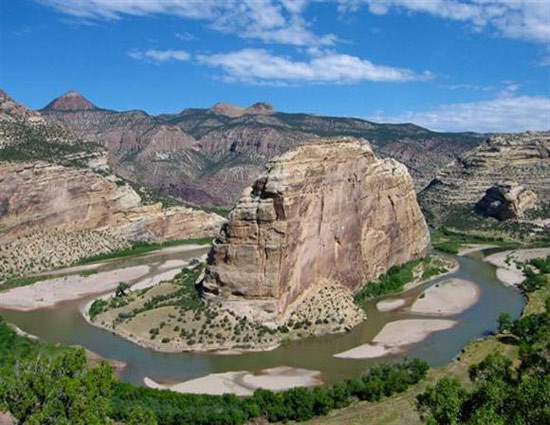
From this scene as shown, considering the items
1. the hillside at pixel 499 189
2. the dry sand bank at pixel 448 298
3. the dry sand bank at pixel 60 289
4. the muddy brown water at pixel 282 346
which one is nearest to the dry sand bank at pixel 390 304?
the muddy brown water at pixel 282 346

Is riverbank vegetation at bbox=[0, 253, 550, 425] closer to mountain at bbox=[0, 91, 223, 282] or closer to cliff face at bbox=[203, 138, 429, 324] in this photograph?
cliff face at bbox=[203, 138, 429, 324]

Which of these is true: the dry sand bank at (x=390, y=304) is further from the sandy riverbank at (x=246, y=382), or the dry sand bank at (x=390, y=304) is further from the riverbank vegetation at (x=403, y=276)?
the sandy riverbank at (x=246, y=382)

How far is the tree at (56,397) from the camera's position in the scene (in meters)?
22.7

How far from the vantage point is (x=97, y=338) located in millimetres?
59062

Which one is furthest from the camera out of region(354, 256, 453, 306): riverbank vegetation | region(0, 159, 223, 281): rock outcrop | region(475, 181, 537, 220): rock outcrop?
region(475, 181, 537, 220): rock outcrop

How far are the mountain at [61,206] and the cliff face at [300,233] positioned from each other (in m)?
43.2

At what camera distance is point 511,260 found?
4001 inches

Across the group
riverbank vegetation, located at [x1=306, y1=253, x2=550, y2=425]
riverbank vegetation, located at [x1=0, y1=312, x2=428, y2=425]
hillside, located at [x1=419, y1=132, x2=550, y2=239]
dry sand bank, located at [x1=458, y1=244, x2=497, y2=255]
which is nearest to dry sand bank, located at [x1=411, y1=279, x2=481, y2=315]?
riverbank vegetation, located at [x1=306, y1=253, x2=550, y2=425]

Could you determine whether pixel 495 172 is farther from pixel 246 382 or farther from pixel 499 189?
pixel 246 382

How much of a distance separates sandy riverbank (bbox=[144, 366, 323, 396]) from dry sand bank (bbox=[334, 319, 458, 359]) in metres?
5.92

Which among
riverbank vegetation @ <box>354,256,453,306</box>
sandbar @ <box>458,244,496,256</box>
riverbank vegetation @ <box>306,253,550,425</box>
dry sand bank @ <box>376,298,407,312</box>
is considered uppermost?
riverbank vegetation @ <box>306,253,550,425</box>

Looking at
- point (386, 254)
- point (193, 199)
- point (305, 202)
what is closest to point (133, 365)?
point (305, 202)

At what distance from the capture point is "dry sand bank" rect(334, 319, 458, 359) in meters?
53.2

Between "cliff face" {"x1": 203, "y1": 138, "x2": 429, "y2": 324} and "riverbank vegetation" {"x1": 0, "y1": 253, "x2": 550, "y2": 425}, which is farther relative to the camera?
"cliff face" {"x1": 203, "y1": 138, "x2": 429, "y2": 324}
